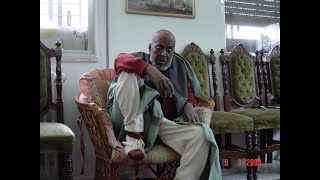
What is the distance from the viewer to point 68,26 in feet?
9.87

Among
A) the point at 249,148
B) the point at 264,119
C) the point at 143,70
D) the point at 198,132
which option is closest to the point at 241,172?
the point at 249,148

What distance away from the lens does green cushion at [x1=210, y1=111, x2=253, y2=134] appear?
265cm

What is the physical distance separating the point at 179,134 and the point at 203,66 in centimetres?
125

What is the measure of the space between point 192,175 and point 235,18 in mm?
2288

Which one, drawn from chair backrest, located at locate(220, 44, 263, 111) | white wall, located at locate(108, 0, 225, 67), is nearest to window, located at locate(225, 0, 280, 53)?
white wall, located at locate(108, 0, 225, 67)

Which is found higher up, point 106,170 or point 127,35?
point 127,35

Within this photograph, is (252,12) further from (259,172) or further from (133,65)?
(133,65)

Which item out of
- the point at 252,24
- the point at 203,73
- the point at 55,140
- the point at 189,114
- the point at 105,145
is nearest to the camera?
the point at 55,140

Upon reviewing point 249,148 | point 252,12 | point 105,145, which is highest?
point 252,12

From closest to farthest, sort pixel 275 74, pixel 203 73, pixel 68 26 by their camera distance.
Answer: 1. pixel 68 26
2. pixel 203 73
3. pixel 275 74

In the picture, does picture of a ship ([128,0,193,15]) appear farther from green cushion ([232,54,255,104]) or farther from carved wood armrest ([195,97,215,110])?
carved wood armrest ([195,97,215,110])

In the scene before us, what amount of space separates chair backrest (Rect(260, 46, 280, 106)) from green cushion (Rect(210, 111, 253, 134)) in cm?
86
